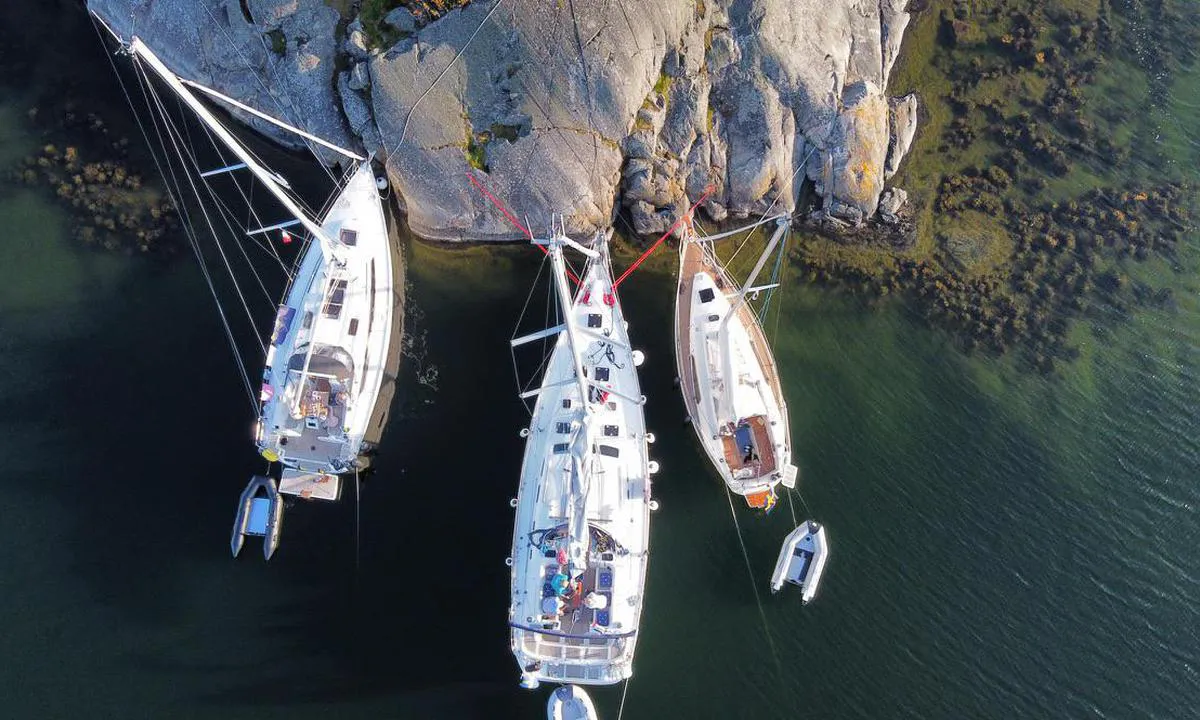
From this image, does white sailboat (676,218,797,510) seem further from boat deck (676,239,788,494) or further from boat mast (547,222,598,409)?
boat mast (547,222,598,409)

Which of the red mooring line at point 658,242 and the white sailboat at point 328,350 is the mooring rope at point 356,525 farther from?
the red mooring line at point 658,242

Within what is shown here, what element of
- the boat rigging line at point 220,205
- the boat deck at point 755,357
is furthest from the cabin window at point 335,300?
the boat deck at point 755,357

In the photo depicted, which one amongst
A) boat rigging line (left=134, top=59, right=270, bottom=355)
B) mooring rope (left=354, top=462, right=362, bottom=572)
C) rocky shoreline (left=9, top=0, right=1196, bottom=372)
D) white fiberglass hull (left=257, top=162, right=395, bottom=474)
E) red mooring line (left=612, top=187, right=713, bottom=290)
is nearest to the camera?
white fiberglass hull (left=257, top=162, right=395, bottom=474)

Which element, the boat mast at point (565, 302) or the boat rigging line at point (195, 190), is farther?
the boat rigging line at point (195, 190)

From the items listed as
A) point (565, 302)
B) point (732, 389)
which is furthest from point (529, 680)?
point (565, 302)

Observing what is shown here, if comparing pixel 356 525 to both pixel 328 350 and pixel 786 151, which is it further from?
pixel 786 151

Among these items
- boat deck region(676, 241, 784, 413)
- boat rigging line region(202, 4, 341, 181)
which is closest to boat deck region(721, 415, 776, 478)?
boat deck region(676, 241, 784, 413)
